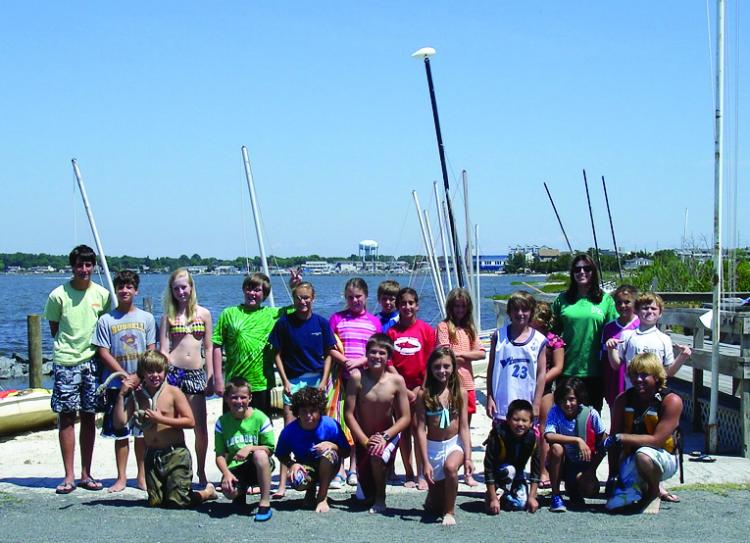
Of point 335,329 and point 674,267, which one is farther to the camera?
point 674,267

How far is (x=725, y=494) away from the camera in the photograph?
251 inches

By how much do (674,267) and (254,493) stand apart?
17329mm

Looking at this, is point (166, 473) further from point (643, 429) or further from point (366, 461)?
point (643, 429)

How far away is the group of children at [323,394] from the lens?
6.12 metres

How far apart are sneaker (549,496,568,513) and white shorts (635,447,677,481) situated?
2.11 ft

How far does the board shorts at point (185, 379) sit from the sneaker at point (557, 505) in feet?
9.08

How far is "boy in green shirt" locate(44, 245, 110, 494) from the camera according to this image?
266 inches

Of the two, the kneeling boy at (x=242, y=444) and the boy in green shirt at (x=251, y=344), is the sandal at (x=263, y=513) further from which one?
the boy in green shirt at (x=251, y=344)

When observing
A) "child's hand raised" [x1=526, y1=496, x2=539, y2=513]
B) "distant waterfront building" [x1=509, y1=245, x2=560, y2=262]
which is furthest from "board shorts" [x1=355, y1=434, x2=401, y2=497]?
"distant waterfront building" [x1=509, y1=245, x2=560, y2=262]

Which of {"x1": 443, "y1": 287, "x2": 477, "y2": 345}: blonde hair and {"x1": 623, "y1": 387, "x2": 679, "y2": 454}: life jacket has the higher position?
{"x1": 443, "y1": 287, "x2": 477, "y2": 345}: blonde hair

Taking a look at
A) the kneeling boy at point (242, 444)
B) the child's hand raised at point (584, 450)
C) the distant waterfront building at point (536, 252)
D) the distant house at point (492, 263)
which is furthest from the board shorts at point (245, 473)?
the distant house at point (492, 263)

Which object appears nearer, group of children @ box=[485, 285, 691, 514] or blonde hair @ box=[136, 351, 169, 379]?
group of children @ box=[485, 285, 691, 514]

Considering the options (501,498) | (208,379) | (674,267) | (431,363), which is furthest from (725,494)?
(674,267)

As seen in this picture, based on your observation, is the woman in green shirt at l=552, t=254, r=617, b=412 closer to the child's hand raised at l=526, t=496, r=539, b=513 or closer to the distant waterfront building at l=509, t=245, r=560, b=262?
the child's hand raised at l=526, t=496, r=539, b=513
